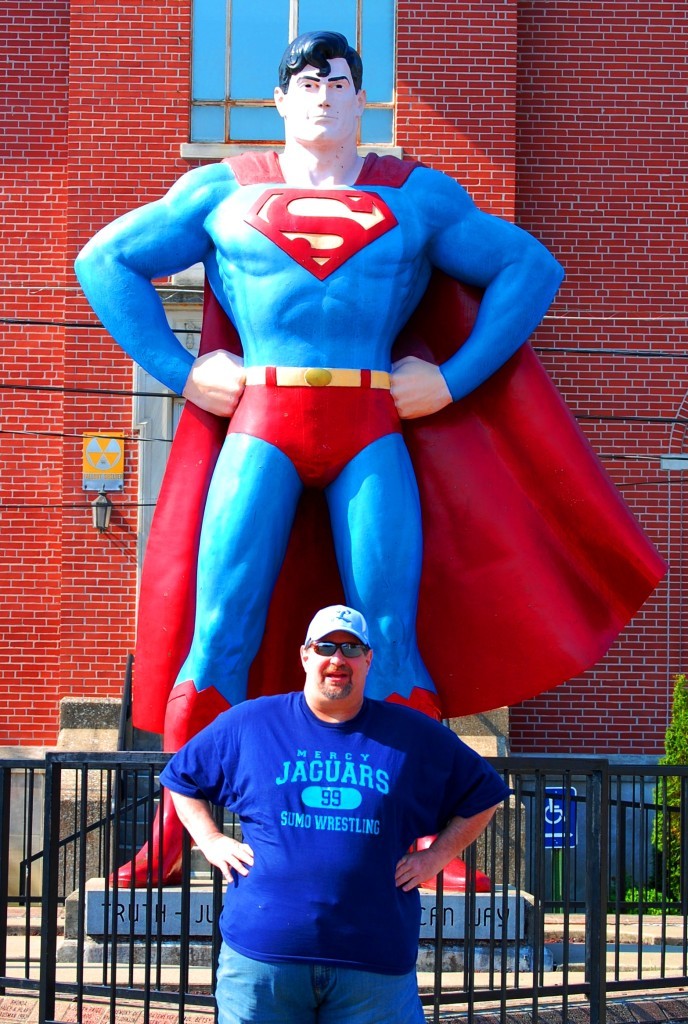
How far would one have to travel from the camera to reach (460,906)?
611 centimetres

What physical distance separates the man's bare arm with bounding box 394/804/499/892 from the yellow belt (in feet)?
6.49

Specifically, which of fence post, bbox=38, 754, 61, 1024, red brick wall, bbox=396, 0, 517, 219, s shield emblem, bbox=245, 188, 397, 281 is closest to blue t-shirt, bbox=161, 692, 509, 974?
fence post, bbox=38, 754, 61, 1024

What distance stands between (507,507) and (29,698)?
20.7 ft

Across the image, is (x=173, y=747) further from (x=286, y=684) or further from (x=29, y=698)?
(x=29, y=698)

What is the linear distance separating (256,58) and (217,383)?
621 centimetres

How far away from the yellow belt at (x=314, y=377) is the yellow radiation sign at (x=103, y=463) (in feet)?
18.0

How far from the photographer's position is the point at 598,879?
4859mm

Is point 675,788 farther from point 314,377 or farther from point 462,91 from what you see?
point 314,377

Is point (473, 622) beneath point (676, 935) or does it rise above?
above

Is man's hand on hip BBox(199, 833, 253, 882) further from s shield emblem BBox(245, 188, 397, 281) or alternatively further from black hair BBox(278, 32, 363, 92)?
black hair BBox(278, 32, 363, 92)

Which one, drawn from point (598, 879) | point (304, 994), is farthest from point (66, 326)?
point (304, 994)

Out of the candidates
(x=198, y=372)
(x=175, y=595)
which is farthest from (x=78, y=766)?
(x=198, y=372)

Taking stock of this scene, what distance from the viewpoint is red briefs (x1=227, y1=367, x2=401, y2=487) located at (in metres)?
5.11

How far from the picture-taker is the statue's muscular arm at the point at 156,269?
533cm
